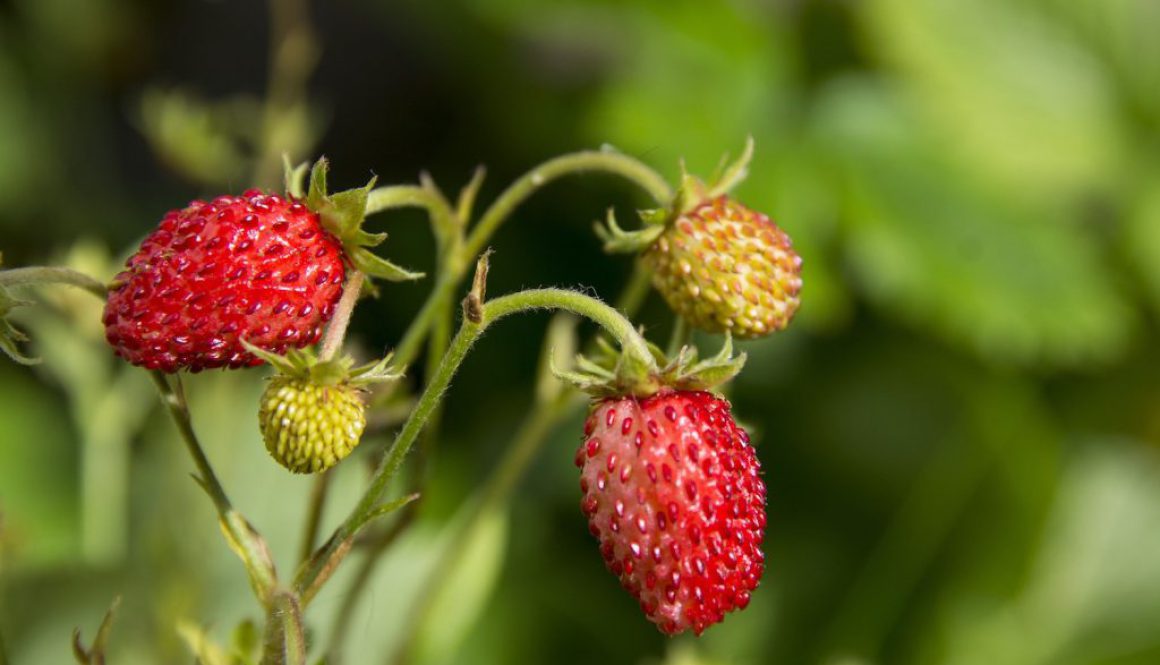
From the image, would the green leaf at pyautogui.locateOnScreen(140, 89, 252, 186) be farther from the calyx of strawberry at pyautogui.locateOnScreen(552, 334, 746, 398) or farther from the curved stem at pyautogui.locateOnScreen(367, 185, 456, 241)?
the calyx of strawberry at pyautogui.locateOnScreen(552, 334, 746, 398)

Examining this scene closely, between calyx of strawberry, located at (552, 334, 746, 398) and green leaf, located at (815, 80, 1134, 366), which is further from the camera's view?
green leaf, located at (815, 80, 1134, 366)

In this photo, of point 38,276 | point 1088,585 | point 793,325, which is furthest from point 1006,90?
Answer: point 38,276

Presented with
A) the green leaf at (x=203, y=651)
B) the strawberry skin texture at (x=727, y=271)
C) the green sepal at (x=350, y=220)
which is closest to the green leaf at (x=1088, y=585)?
the strawberry skin texture at (x=727, y=271)

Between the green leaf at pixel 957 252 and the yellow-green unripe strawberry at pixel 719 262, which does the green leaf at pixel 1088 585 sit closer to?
the green leaf at pixel 957 252

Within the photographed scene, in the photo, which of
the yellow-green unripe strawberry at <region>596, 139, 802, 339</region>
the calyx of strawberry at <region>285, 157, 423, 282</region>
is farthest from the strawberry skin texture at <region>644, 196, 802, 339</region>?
the calyx of strawberry at <region>285, 157, 423, 282</region>

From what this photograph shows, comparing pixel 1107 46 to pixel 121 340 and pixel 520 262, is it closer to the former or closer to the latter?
pixel 520 262

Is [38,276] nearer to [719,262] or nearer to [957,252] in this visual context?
[719,262]
